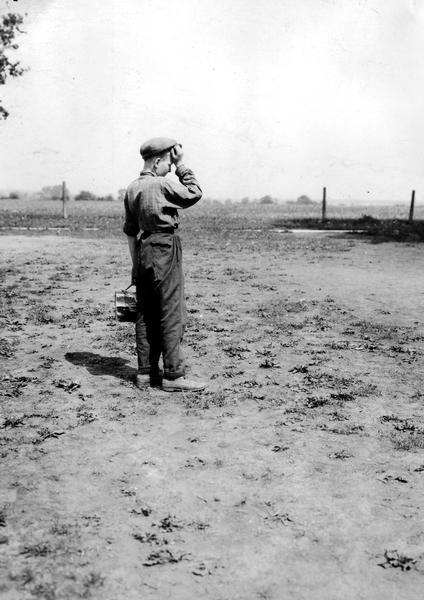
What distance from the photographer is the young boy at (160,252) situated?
18.6ft

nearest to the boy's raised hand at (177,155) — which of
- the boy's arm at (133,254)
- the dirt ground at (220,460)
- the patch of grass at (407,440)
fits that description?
the boy's arm at (133,254)

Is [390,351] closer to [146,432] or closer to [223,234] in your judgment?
[146,432]

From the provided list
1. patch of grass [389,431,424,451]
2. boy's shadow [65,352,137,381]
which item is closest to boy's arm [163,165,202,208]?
boy's shadow [65,352,137,381]

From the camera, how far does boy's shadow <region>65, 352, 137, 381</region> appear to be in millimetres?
6680

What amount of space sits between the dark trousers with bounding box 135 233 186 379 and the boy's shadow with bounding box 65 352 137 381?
1.80 feet

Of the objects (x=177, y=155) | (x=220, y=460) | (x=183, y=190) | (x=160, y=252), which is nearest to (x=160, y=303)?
(x=160, y=252)

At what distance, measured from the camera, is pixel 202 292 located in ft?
38.2

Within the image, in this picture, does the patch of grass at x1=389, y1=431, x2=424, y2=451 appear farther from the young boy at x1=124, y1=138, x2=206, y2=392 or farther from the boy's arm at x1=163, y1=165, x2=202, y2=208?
the boy's arm at x1=163, y1=165, x2=202, y2=208

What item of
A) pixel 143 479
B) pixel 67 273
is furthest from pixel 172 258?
pixel 67 273

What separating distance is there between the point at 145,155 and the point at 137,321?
5.19 feet

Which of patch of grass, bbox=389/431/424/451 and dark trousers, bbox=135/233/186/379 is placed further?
dark trousers, bbox=135/233/186/379

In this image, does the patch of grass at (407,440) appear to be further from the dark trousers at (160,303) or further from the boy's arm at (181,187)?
the boy's arm at (181,187)

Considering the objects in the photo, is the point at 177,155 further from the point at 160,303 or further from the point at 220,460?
the point at 220,460

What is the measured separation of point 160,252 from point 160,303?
0.49m
